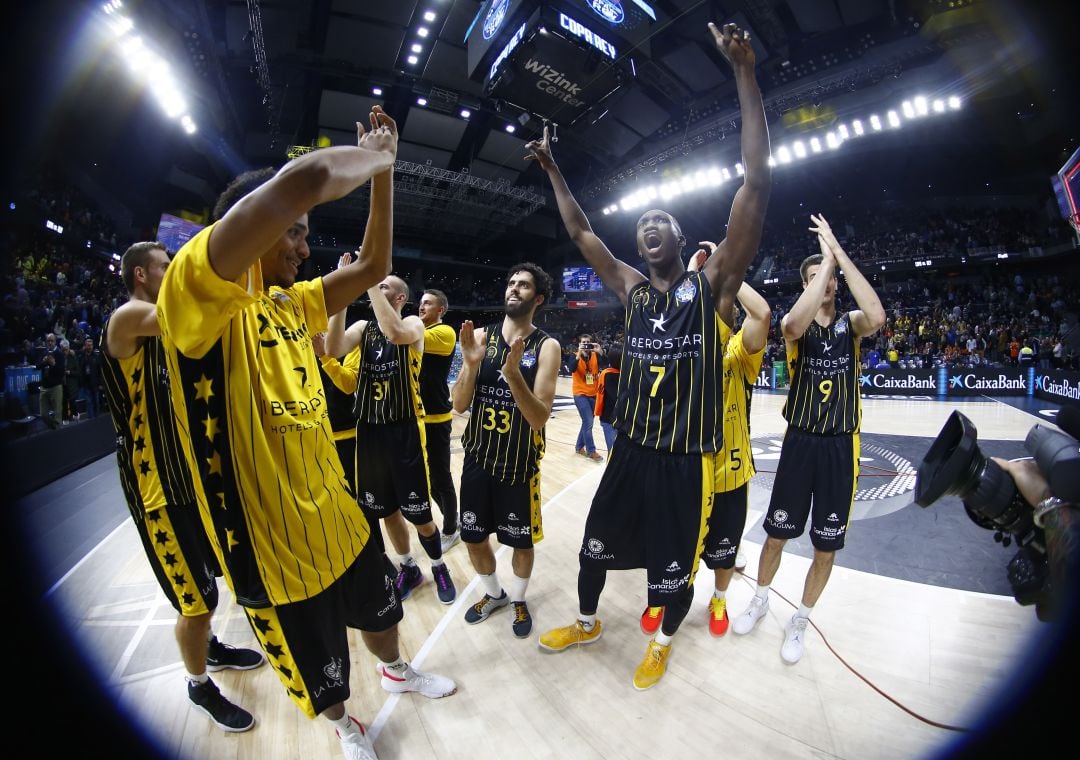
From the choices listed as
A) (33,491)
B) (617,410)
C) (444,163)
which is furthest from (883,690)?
(444,163)

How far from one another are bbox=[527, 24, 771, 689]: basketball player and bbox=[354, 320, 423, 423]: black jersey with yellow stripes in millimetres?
1618

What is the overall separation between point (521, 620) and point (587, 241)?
2474 millimetres

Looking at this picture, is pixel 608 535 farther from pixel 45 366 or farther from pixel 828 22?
pixel 828 22

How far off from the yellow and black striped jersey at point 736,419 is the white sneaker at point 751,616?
817 mm

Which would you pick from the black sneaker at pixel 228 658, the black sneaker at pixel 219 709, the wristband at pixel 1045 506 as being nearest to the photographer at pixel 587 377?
the black sneaker at pixel 228 658

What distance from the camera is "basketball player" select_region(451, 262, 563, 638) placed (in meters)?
2.62

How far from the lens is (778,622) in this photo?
2748 mm

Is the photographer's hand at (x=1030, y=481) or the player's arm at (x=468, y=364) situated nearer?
the photographer's hand at (x=1030, y=481)

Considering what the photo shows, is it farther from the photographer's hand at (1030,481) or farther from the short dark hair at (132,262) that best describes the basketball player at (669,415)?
the short dark hair at (132,262)

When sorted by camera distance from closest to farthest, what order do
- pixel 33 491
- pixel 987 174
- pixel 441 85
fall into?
pixel 33 491 < pixel 441 85 < pixel 987 174

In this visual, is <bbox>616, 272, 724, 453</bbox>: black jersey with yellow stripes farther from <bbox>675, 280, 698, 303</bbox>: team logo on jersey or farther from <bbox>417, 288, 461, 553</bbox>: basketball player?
<bbox>417, 288, 461, 553</bbox>: basketball player

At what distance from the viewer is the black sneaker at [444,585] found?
10.1ft

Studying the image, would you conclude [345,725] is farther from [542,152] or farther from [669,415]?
[542,152]

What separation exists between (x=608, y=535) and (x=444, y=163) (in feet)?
59.9
